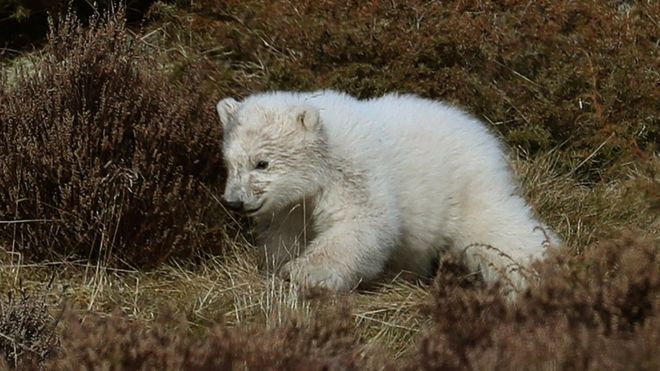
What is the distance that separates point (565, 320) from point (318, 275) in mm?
1885

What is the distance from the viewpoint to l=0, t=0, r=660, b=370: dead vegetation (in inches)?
172

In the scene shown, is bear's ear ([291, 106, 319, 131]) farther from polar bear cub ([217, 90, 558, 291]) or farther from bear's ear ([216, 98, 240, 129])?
bear's ear ([216, 98, 240, 129])

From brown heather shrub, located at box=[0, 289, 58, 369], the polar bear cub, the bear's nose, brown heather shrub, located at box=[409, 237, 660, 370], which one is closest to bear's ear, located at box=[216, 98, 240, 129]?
the polar bear cub

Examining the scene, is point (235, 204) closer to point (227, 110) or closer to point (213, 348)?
point (227, 110)

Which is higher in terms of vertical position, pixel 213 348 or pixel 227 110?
pixel 213 348

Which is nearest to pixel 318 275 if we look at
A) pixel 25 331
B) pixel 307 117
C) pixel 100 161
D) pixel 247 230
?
pixel 307 117

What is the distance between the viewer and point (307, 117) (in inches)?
236

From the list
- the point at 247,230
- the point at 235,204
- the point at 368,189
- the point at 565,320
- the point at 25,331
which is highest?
the point at 565,320

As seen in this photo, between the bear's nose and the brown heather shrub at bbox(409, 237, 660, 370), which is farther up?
the brown heather shrub at bbox(409, 237, 660, 370)

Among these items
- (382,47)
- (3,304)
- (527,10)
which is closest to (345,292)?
(3,304)

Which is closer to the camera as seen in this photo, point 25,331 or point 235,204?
point 25,331

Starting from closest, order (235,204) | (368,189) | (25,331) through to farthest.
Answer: (25,331) < (235,204) < (368,189)

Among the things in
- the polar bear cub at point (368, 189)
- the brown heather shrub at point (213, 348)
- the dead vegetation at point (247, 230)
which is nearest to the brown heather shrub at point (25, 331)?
the dead vegetation at point (247, 230)

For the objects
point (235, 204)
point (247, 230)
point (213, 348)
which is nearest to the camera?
point (213, 348)
